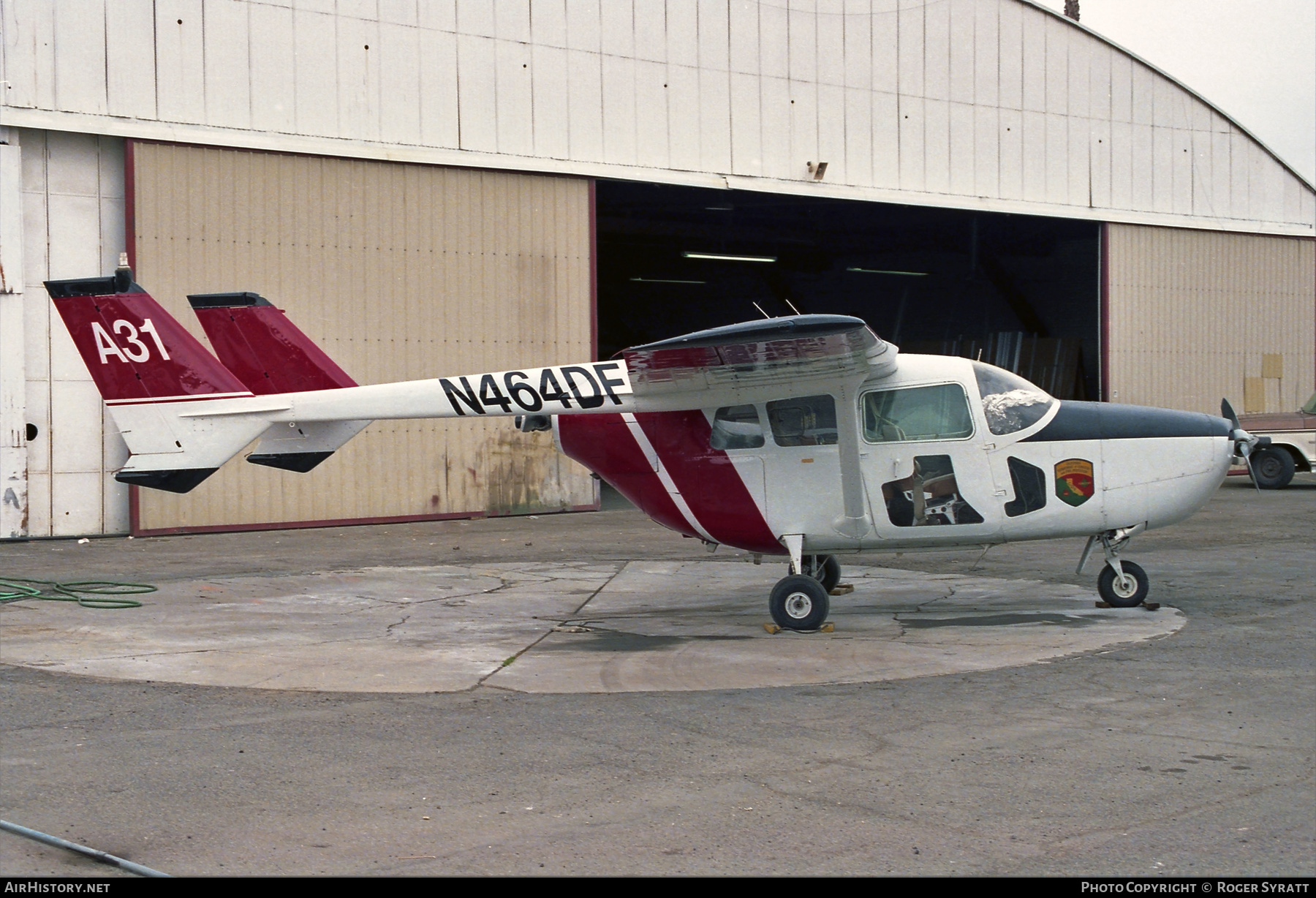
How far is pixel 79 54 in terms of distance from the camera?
17688 millimetres

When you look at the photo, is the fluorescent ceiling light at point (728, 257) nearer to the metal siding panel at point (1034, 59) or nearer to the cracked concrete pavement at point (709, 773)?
the metal siding panel at point (1034, 59)

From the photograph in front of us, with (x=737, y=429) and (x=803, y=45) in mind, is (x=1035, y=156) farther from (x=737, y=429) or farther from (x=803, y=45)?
(x=737, y=429)

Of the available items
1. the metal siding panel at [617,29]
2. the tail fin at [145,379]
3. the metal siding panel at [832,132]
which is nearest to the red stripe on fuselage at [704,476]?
the tail fin at [145,379]

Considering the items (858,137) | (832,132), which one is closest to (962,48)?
(858,137)

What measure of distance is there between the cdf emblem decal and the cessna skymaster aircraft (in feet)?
0.04

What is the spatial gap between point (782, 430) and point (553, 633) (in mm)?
2591

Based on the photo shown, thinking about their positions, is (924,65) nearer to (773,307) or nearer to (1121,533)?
(773,307)

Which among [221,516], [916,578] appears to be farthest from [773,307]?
[916,578]

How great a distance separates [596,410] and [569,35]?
42.9ft

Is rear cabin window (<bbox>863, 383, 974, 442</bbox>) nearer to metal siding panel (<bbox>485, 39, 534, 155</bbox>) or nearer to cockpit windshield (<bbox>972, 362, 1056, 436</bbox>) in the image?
cockpit windshield (<bbox>972, 362, 1056, 436</bbox>)

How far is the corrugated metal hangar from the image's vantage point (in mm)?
18062

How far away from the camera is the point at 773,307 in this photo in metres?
37.7

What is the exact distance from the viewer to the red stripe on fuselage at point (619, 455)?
418 inches

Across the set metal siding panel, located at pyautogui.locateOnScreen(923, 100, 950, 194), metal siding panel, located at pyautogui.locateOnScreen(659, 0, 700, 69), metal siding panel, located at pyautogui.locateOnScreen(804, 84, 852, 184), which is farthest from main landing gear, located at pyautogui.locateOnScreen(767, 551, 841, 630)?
metal siding panel, located at pyautogui.locateOnScreen(923, 100, 950, 194)
